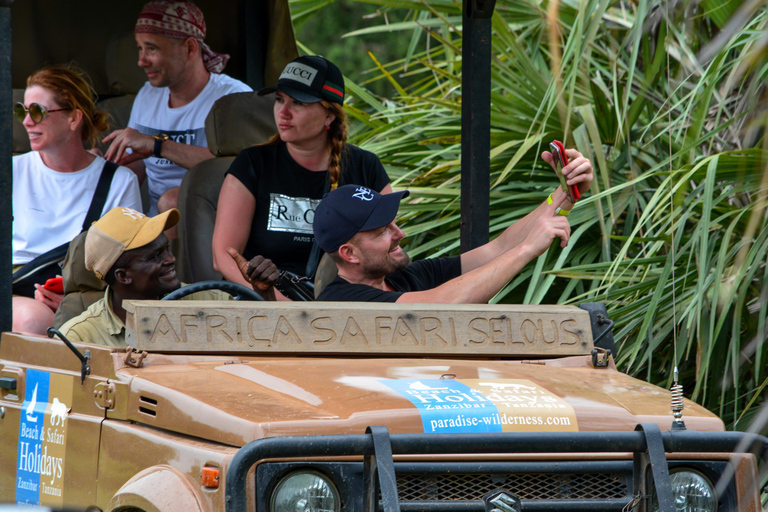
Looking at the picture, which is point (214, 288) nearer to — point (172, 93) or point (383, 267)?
point (383, 267)

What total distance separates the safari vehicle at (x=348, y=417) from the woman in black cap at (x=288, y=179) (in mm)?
1355

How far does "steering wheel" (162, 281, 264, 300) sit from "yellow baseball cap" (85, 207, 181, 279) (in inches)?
16.2

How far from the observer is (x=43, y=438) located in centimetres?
263

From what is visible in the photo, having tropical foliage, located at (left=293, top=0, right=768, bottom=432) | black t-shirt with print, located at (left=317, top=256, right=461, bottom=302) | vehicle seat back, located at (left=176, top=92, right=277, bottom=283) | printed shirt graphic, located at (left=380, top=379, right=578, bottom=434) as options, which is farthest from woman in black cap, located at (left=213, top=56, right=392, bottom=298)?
printed shirt graphic, located at (left=380, top=379, right=578, bottom=434)

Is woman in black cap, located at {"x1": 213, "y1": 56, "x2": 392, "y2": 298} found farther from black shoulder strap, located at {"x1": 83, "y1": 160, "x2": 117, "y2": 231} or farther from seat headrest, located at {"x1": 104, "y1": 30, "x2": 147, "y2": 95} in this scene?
seat headrest, located at {"x1": 104, "y1": 30, "x2": 147, "y2": 95}

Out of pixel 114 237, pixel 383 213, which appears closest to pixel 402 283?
pixel 383 213

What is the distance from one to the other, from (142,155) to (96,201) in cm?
42

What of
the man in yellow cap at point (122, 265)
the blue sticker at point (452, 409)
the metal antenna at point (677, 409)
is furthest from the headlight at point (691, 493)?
the man in yellow cap at point (122, 265)

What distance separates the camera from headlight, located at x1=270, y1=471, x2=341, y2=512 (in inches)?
76.4

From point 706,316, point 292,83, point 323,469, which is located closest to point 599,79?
point 706,316

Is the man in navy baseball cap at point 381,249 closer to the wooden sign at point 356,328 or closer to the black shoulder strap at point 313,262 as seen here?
the wooden sign at point 356,328

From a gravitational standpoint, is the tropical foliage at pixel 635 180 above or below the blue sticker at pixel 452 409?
above

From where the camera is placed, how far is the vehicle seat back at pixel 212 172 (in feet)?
14.5

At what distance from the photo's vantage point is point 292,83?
4.11 meters
